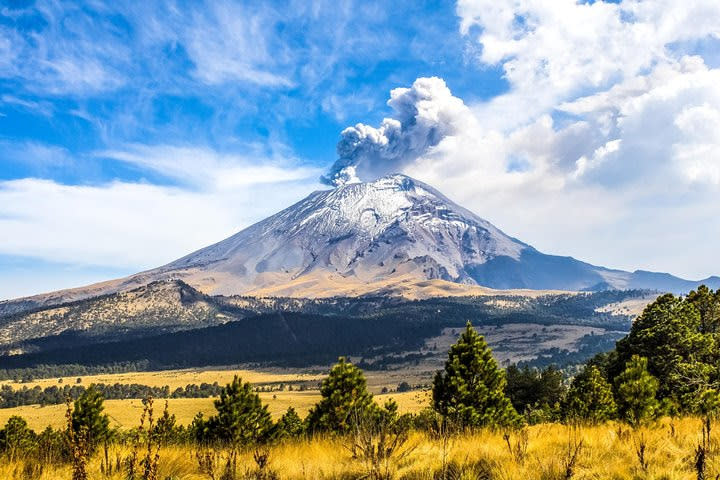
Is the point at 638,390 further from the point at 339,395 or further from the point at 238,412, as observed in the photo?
the point at 238,412

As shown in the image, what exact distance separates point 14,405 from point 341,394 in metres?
184

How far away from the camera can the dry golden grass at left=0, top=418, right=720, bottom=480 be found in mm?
6762

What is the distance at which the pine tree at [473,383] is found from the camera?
30062 millimetres

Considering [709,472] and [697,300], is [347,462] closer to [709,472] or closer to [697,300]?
[709,472]

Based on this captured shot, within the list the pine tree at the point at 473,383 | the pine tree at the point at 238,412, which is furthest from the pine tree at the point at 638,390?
the pine tree at the point at 238,412

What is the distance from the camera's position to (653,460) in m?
7.28

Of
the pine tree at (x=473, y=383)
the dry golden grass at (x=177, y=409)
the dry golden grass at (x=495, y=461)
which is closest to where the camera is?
the dry golden grass at (x=495, y=461)

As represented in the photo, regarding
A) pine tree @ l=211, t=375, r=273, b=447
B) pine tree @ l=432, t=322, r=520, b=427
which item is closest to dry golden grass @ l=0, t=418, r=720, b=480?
pine tree @ l=432, t=322, r=520, b=427

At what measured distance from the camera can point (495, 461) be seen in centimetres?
731

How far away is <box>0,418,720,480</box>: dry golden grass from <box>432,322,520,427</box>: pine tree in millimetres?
21594

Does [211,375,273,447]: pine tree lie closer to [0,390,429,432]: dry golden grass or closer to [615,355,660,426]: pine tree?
[615,355,660,426]: pine tree

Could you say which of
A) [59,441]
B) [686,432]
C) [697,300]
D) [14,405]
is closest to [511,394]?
[697,300]

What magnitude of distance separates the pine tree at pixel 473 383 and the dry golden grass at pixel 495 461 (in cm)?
2159

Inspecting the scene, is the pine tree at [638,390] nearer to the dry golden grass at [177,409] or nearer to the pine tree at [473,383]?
the pine tree at [473,383]
